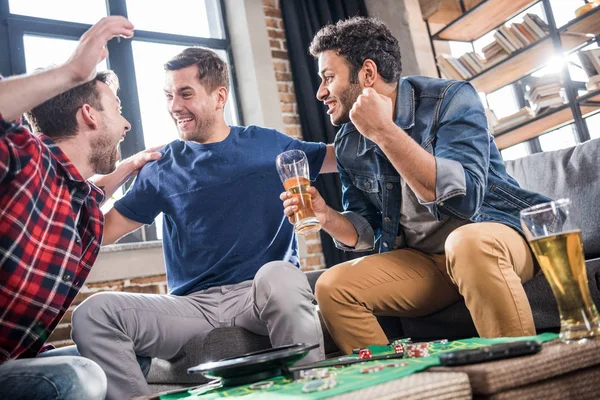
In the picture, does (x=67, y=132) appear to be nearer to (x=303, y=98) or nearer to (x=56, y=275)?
(x=56, y=275)

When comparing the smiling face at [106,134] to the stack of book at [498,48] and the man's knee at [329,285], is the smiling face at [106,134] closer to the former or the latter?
the man's knee at [329,285]

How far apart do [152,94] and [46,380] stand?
9.51ft

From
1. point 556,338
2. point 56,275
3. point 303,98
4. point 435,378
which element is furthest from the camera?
point 303,98

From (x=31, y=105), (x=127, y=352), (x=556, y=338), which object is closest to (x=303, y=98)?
(x=127, y=352)

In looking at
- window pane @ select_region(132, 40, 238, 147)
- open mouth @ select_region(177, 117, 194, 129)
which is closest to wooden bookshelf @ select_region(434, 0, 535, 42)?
window pane @ select_region(132, 40, 238, 147)

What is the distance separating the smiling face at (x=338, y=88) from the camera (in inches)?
73.9

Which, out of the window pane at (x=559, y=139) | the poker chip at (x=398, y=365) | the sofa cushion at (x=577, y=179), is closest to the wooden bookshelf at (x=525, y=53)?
the window pane at (x=559, y=139)

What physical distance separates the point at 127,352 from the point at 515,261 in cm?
103

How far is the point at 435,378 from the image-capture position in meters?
0.73

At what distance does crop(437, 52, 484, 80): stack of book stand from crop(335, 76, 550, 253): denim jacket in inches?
86.9

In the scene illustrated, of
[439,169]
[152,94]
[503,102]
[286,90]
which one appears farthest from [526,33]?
[439,169]

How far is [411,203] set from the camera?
1.74m

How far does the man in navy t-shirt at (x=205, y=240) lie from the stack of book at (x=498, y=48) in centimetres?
216

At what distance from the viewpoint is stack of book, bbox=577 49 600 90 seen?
3.31m
